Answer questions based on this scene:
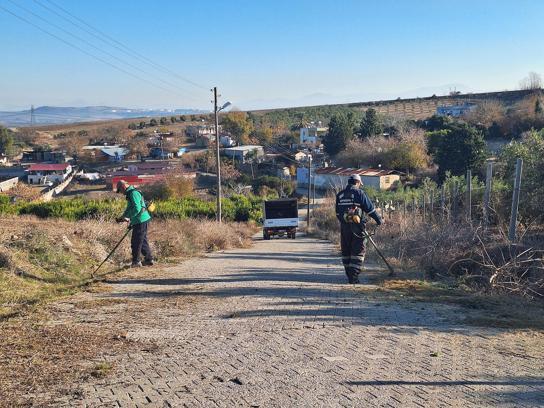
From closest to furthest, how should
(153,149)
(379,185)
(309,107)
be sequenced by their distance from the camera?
1. (379,185)
2. (153,149)
3. (309,107)

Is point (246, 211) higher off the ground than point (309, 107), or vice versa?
point (309, 107)

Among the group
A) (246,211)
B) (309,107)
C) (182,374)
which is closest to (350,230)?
(182,374)

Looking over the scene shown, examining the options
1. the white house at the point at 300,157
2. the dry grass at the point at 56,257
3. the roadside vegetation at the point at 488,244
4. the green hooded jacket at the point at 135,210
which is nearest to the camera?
the dry grass at the point at 56,257

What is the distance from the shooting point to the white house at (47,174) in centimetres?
6544

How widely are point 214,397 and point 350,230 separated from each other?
6145mm

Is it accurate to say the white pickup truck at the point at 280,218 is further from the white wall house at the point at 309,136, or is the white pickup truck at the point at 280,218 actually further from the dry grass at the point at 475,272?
the white wall house at the point at 309,136

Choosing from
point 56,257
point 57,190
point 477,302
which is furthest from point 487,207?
point 57,190

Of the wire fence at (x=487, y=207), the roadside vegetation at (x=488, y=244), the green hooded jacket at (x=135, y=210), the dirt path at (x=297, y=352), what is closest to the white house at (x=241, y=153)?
the wire fence at (x=487, y=207)

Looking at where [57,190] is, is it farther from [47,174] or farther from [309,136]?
[309,136]

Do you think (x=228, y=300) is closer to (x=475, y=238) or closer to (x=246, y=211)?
(x=475, y=238)

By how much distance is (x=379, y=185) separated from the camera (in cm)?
6022

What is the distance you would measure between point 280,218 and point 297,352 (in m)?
32.4

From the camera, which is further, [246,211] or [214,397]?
[246,211]

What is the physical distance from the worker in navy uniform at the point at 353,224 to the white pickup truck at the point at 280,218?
27205 millimetres
